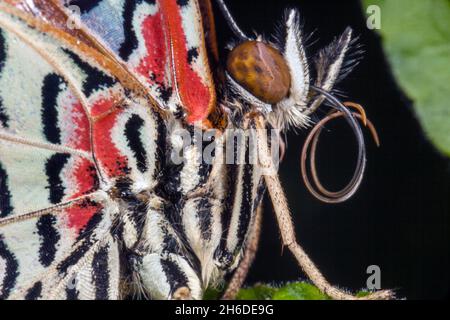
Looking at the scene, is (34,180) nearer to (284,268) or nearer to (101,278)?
(101,278)

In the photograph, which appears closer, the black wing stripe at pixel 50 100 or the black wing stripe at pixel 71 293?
the black wing stripe at pixel 50 100

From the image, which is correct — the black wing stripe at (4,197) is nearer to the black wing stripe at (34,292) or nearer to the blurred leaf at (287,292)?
the black wing stripe at (34,292)

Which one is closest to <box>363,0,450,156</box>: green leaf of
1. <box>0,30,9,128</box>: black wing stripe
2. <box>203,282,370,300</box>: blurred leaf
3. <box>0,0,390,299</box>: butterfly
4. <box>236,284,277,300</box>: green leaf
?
<box>0,0,390,299</box>: butterfly

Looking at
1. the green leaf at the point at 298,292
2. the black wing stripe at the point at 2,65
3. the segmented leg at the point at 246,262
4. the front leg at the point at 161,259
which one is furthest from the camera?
the segmented leg at the point at 246,262

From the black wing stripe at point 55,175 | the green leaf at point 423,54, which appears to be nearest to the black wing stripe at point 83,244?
the black wing stripe at point 55,175

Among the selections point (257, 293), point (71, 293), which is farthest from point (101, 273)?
point (257, 293)

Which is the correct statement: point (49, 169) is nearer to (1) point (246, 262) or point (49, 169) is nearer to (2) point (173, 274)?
(2) point (173, 274)
